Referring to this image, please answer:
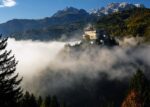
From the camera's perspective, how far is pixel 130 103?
70.7m

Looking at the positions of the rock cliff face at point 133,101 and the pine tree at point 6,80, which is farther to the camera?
the rock cliff face at point 133,101

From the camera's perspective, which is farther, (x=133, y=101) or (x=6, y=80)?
(x=133, y=101)

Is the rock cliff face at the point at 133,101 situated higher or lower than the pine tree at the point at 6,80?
lower

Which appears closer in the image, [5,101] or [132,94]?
[5,101]

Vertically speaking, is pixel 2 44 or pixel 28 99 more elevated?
pixel 2 44

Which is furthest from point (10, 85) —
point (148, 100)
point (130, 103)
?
point (148, 100)

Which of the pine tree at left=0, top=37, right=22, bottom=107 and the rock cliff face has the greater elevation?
the pine tree at left=0, top=37, right=22, bottom=107

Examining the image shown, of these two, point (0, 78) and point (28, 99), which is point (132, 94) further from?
point (28, 99)

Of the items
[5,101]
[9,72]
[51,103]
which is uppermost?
[9,72]

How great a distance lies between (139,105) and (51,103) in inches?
4145

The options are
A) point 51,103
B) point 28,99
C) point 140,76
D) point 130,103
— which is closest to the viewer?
point 130,103

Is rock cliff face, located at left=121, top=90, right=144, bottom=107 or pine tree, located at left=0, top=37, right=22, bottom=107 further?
rock cliff face, located at left=121, top=90, right=144, bottom=107

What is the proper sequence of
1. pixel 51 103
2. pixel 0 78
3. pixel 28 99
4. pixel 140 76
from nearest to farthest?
pixel 0 78 < pixel 28 99 < pixel 51 103 < pixel 140 76

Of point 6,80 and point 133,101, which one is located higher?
point 6,80
